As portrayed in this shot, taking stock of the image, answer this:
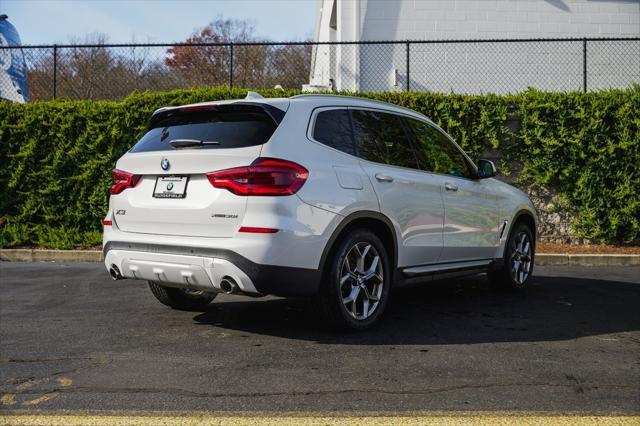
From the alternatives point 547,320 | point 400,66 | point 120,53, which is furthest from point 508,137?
point 120,53

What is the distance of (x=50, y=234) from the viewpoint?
12016mm

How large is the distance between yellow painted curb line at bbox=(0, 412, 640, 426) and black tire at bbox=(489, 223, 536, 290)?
4066mm

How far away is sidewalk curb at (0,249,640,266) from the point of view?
10750mm

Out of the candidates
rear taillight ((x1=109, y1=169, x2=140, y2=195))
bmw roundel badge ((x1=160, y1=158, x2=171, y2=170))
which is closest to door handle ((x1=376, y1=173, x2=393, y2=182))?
bmw roundel badge ((x1=160, y1=158, x2=171, y2=170))

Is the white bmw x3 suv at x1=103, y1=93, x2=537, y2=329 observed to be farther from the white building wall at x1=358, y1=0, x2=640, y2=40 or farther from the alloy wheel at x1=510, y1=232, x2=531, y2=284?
the white building wall at x1=358, y1=0, x2=640, y2=40

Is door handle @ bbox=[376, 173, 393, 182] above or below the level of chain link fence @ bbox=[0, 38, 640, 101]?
below

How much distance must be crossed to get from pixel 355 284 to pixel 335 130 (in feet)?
3.92

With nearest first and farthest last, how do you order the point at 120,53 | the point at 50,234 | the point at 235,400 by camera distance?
the point at 235,400 < the point at 50,234 < the point at 120,53

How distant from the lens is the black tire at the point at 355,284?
5.09 m

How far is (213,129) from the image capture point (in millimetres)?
5168

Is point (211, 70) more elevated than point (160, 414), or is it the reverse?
point (211, 70)

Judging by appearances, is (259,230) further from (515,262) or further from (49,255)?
(49,255)

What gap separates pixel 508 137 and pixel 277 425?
387 inches

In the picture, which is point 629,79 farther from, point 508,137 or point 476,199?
point 476,199
